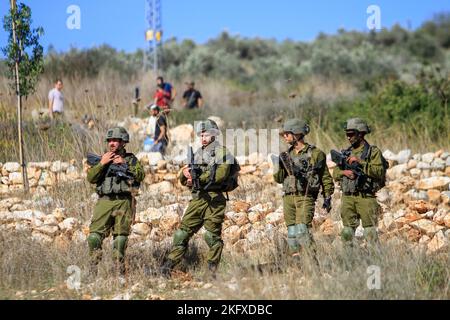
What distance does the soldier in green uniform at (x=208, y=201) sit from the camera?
6.89m

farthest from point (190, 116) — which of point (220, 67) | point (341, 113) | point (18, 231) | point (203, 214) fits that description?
point (220, 67)

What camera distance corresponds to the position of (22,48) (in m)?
10.3

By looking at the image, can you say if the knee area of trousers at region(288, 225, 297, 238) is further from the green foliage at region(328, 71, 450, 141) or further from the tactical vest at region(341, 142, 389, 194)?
the green foliage at region(328, 71, 450, 141)

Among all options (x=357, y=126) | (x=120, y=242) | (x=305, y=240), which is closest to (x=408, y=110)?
(x=357, y=126)

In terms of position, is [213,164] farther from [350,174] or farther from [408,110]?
[408,110]

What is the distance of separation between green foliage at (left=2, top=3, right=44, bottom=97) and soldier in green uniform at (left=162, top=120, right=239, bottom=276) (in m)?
4.27

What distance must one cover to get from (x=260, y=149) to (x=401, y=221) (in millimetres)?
5153

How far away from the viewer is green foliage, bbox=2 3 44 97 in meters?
10.1

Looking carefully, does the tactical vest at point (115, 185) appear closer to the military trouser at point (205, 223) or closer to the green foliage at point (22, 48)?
the military trouser at point (205, 223)

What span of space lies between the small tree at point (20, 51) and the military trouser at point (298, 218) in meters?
4.79

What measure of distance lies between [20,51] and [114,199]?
170 inches

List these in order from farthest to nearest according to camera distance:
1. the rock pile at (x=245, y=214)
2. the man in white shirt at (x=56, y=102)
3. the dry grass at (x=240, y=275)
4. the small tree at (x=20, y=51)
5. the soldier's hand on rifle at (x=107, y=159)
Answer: the man in white shirt at (x=56, y=102) → the small tree at (x=20, y=51) → the rock pile at (x=245, y=214) → the soldier's hand on rifle at (x=107, y=159) → the dry grass at (x=240, y=275)

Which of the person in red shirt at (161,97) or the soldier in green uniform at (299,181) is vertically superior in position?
the person in red shirt at (161,97)
